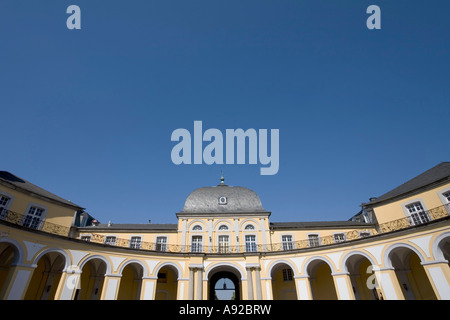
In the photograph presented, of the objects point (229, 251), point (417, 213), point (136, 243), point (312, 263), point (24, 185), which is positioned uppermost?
point (24, 185)

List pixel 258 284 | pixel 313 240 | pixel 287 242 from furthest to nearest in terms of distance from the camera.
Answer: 1. pixel 313 240
2. pixel 287 242
3. pixel 258 284

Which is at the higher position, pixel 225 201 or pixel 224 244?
pixel 225 201

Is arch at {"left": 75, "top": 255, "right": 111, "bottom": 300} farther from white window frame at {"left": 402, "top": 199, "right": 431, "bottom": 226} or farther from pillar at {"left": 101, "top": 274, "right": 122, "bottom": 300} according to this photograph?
white window frame at {"left": 402, "top": 199, "right": 431, "bottom": 226}

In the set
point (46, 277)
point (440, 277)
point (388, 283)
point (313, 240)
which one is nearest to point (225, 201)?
point (313, 240)

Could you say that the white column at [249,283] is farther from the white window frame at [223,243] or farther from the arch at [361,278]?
the arch at [361,278]

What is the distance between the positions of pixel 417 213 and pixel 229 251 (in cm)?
1665

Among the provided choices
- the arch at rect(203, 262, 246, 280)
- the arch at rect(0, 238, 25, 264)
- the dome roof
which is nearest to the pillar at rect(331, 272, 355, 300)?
the arch at rect(203, 262, 246, 280)

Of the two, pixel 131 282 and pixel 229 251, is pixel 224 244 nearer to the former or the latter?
pixel 229 251

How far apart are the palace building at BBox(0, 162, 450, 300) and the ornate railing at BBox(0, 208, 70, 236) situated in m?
0.09

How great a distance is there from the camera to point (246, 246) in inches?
964

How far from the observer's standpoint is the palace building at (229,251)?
15.7 meters

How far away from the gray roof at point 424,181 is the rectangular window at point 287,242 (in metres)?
8.97

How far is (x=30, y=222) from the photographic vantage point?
19.1 metres
